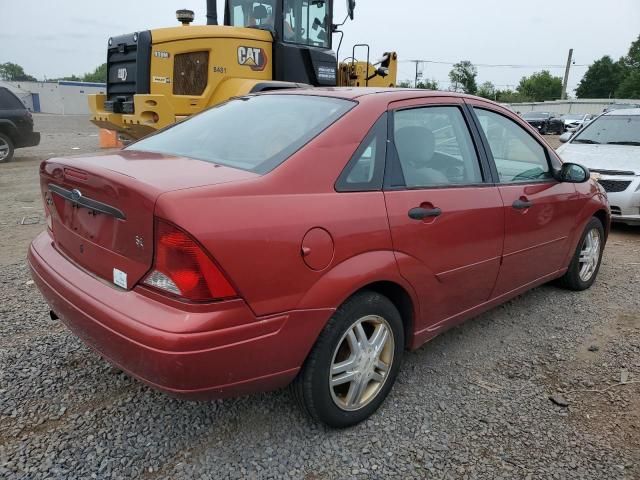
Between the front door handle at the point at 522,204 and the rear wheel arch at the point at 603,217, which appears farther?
the rear wheel arch at the point at 603,217

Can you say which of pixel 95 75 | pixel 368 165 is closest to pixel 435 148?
pixel 368 165

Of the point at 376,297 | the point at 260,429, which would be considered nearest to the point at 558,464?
the point at 376,297

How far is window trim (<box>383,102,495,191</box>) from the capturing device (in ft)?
8.38

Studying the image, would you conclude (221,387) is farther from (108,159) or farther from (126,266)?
(108,159)

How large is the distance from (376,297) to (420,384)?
2.61 feet

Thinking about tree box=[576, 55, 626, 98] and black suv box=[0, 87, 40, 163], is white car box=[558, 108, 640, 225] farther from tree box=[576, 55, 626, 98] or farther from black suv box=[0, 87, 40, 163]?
tree box=[576, 55, 626, 98]

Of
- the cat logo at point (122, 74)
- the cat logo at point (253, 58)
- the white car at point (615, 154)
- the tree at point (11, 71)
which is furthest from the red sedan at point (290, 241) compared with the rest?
the tree at point (11, 71)

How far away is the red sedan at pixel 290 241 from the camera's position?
1925 mm

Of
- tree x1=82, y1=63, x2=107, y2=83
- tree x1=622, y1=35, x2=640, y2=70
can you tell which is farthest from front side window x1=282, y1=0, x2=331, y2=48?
tree x1=82, y1=63, x2=107, y2=83

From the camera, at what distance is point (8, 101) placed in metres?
11.8

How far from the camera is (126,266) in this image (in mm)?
2092

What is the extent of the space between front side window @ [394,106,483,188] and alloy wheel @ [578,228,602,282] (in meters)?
1.90

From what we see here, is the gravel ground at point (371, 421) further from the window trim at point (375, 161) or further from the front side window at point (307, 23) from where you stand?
the front side window at point (307, 23)

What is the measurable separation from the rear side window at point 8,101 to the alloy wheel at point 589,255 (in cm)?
1235
